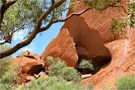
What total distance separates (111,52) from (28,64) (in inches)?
338

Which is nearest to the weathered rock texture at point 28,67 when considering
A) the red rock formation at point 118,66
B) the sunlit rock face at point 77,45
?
the sunlit rock face at point 77,45

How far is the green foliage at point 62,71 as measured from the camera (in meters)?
34.5

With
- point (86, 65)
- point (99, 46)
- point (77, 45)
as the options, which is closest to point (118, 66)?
point (86, 65)

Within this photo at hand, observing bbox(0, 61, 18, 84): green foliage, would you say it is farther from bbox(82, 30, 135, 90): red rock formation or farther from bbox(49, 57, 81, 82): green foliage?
bbox(82, 30, 135, 90): red rock formation

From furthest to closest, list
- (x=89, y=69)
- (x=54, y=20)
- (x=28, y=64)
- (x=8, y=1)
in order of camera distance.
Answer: (x=28, y=64), (x=89, y=69), (x=54, y=20), (x=8, y=1)

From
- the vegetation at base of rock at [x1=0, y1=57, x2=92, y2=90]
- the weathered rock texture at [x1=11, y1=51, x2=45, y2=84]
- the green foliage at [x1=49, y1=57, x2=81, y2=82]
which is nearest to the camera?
the vegetation at base of rock at [x1=0, y1=57, x2=92, y2=90]

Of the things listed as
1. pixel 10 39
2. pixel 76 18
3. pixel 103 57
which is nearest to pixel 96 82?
pixel 103 57

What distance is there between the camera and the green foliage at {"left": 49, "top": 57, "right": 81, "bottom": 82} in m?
34.5

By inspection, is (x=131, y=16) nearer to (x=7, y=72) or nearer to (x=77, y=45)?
(x=7, y=72)

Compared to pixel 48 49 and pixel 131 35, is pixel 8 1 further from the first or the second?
pixel 48 49

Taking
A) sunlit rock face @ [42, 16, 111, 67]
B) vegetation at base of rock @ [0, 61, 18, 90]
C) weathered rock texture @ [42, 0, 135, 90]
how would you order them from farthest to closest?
sunlit rock face @ [42, 16, 111, 67] < vegetation at base of rock @ [0, 61, 18, 90] < weathered rock texture @ [42, 0, 135, 90]

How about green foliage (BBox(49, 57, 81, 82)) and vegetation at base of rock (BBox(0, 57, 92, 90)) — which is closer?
vegetation at base of rock (BBox(0, 57, 92, 90))

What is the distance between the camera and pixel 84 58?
37.9 meters

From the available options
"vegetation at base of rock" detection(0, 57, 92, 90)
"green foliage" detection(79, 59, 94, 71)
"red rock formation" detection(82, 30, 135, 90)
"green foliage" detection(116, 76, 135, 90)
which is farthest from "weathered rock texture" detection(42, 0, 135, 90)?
"green foliage" detection(116, 76, 135, 90)
